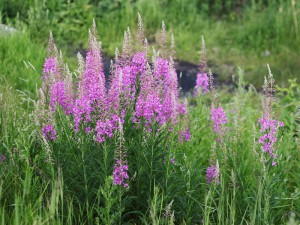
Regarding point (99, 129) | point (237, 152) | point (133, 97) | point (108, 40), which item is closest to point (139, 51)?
point (133, 97)

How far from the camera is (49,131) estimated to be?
301cm

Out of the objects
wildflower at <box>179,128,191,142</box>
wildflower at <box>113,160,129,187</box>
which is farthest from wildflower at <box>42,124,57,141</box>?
wildflower at <box>179,128,191,142</box>

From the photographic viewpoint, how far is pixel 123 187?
2883 mm

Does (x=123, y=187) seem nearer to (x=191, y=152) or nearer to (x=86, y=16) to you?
(x=191, y=152)

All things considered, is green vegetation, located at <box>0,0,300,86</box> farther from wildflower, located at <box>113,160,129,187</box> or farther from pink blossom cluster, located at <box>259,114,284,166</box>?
wildflower, located at <box>113,160,129,187</box>

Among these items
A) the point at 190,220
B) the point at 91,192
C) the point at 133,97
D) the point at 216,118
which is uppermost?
the point at 133,97

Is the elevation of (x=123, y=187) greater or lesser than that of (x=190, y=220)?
greater

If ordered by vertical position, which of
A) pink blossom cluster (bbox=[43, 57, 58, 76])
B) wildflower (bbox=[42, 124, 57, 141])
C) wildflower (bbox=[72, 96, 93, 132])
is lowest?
wildflower (bbox=[42, 124, 57, 141])

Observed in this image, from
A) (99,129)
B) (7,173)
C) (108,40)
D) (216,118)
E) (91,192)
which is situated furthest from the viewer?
(108,40)

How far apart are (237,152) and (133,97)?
1.18m

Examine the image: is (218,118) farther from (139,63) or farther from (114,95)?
(114,95)

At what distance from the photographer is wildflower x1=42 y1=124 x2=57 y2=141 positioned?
9.77ft

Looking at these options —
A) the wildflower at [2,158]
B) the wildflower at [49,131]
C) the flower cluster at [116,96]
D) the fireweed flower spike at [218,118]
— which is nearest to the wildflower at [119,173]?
the flower cluster at [116,96]

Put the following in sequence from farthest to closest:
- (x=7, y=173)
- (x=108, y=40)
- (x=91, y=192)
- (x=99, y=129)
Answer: (x=108, y=40)
(x=7, y=173)
(x=91, y=192)
(x=99, y=129)
